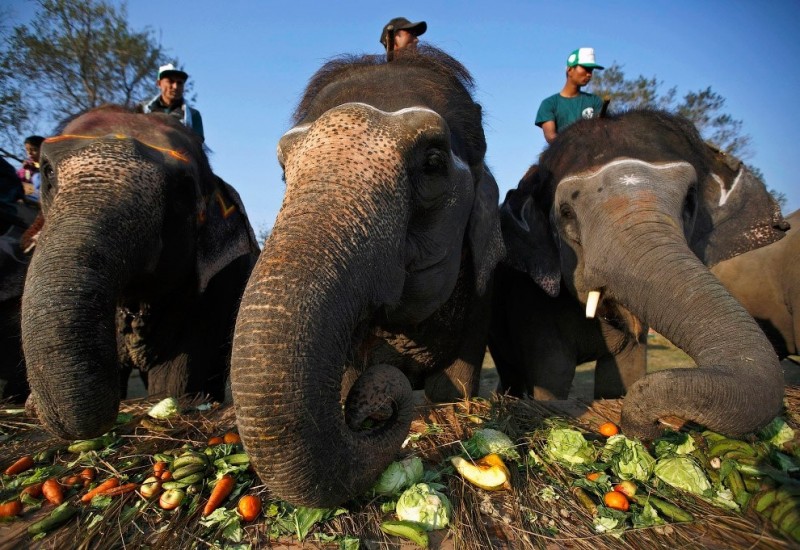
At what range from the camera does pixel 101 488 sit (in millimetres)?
2035

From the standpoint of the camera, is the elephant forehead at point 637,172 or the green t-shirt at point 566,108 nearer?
the elephant forehead at point 637,172

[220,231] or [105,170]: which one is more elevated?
[105,170]

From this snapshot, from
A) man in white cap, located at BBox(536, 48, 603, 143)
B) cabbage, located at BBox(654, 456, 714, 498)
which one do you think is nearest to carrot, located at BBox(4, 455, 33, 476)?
cabbage, located at BBox(654, 456, 714, 498)

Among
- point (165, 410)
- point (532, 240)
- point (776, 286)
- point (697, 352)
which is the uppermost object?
point (532, 240)

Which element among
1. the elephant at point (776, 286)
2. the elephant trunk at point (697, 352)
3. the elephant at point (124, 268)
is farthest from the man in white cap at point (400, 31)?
the elephant at point (776, 286)

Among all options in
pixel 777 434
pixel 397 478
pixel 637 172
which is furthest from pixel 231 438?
pixel 637 172

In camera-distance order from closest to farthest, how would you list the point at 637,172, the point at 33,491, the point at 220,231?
the point at 33,491, the point at 637,172, the point at 220,231

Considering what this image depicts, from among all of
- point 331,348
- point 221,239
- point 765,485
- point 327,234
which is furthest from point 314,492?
point 221,239

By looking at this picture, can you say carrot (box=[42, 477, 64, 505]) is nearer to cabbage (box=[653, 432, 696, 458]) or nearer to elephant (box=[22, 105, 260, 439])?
elephant (box=[22, 105, 260, 439])

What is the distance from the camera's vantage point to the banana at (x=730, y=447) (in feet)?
7.42

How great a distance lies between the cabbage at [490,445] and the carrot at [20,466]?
1827 mm

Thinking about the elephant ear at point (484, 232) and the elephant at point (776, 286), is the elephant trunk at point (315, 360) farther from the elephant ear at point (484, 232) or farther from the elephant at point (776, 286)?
the elephant at point (776, 286)

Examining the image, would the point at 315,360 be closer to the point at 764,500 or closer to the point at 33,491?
the point at 33,491

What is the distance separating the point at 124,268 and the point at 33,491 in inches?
50.4
